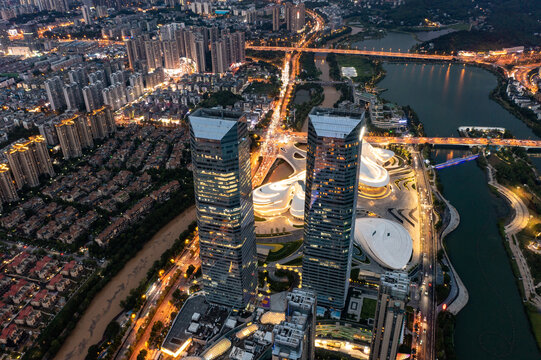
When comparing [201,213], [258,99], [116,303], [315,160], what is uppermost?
[315,160]

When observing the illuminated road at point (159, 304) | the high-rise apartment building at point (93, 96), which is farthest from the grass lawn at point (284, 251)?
the high-rise apartment building at point (93, 96)

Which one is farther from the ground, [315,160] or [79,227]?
[315,160]

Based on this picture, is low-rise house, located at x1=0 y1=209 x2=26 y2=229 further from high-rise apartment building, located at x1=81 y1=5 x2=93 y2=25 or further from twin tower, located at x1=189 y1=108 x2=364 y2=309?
high-rise apartment building, located at x1=81 y1=5 x2=93 y2=25

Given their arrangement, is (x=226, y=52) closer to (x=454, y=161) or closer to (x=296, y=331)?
(x=454, y=161)

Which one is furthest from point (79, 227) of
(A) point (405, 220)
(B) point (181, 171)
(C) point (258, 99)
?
(C) point (258, 99)

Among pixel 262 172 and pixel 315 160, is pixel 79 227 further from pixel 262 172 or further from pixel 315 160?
pixel 315 160

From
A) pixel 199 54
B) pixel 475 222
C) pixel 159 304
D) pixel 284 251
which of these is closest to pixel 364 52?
pixel 199 54

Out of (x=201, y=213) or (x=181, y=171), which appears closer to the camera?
(x=201, y=213)
